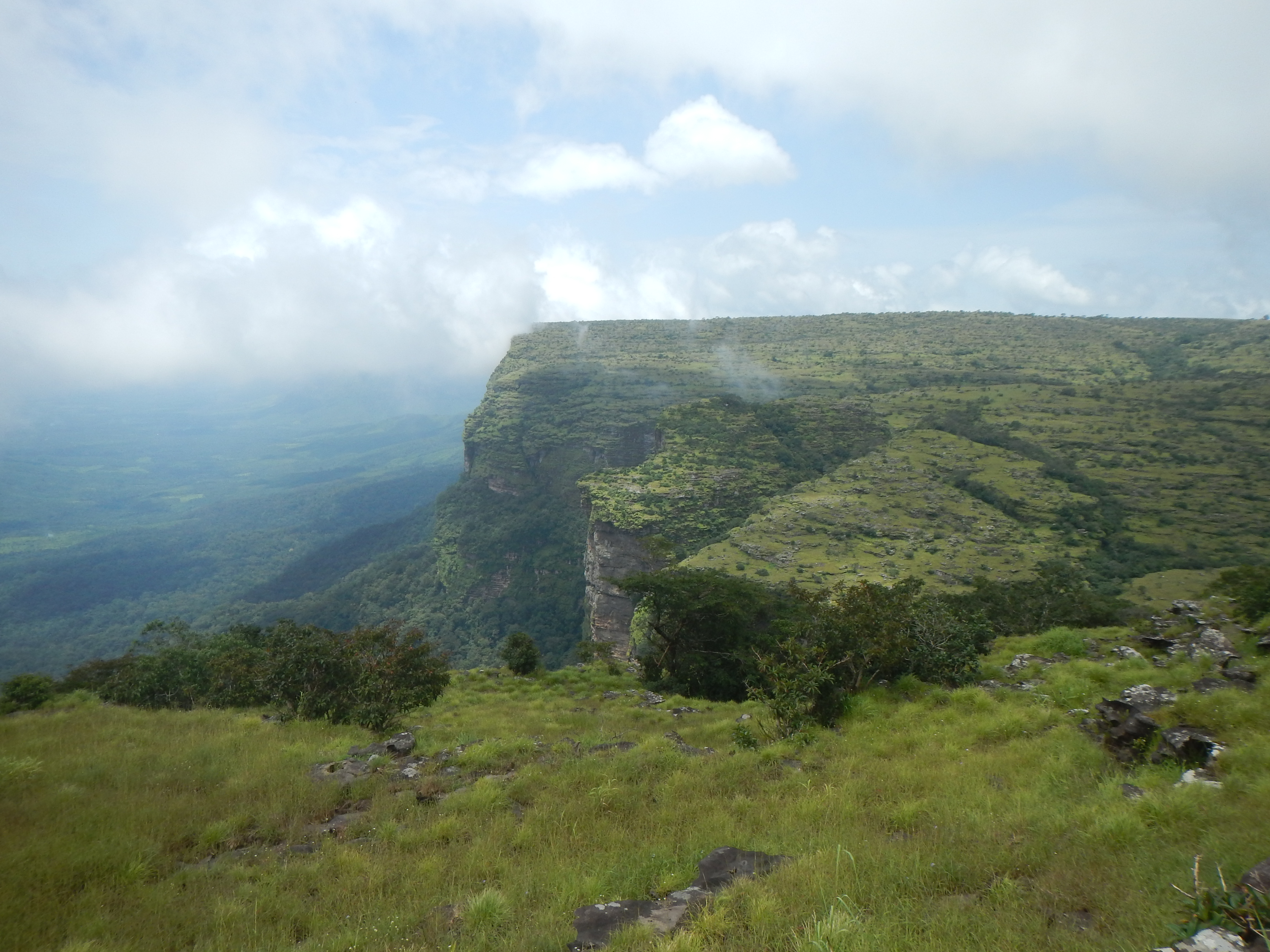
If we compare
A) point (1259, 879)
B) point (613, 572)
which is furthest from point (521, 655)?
A: point (613, 572)

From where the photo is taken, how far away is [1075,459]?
282ft

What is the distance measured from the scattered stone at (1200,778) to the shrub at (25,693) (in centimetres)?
2873

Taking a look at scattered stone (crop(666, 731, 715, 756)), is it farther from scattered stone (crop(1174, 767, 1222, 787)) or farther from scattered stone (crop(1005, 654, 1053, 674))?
scattered stone (crop(1005, 654, 1053, 674))

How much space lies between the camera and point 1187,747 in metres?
8.27

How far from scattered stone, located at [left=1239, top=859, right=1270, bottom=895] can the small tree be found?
29.0 meters

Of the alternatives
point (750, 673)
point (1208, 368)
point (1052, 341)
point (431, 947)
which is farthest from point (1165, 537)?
point (1052, 341)

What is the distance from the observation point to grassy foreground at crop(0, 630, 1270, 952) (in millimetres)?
5473

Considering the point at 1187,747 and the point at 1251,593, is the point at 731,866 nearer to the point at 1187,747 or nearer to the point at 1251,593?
the point at 1187,747

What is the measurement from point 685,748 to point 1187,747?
824 cm

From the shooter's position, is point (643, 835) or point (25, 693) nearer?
point (643, 835)

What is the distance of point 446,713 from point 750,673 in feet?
39.6

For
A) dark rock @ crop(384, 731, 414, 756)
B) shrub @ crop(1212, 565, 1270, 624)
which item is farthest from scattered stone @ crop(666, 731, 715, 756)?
shrub @ crop(1212, 565, 1270, 624)

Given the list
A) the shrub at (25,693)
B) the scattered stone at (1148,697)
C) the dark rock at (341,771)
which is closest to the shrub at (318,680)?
the shrub at (25,693)

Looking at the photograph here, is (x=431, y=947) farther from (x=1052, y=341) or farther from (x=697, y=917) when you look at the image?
(x=1052, y=341)
